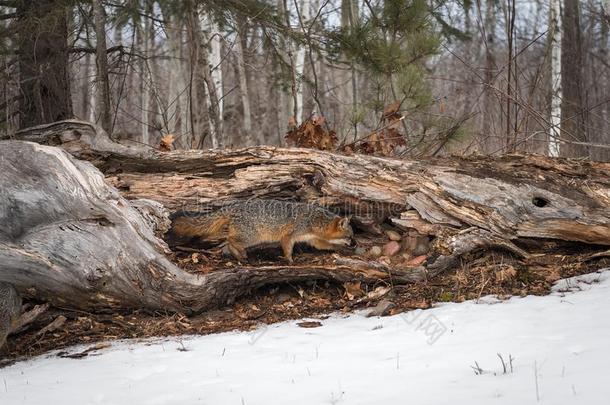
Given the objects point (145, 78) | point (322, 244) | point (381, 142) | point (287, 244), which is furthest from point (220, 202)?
point (145, 78)

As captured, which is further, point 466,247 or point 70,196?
point 466,247

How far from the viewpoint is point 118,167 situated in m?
7.41

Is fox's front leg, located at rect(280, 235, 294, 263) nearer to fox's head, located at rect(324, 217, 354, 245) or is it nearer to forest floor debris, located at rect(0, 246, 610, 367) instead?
forest floor debris, located at rect(0, 246, 610, 367)

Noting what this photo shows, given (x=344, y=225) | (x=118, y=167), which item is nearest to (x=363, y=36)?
(x=344, y=225)

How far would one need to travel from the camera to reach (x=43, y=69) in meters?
8.92

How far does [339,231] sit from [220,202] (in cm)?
151

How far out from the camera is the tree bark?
845cm

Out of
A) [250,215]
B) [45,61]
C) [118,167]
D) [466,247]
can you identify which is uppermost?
[45,61]

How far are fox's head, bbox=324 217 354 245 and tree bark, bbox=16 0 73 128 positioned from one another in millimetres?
4848

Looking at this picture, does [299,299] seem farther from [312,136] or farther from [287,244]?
[312,136]

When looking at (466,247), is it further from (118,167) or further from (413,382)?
(118,167)

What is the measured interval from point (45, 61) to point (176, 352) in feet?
19.9

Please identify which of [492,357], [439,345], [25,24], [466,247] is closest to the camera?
[492,357]

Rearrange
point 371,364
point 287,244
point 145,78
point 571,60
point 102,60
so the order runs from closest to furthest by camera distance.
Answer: point 371,364
point 287,244
point 102,60
point 145,78
point 571,60
